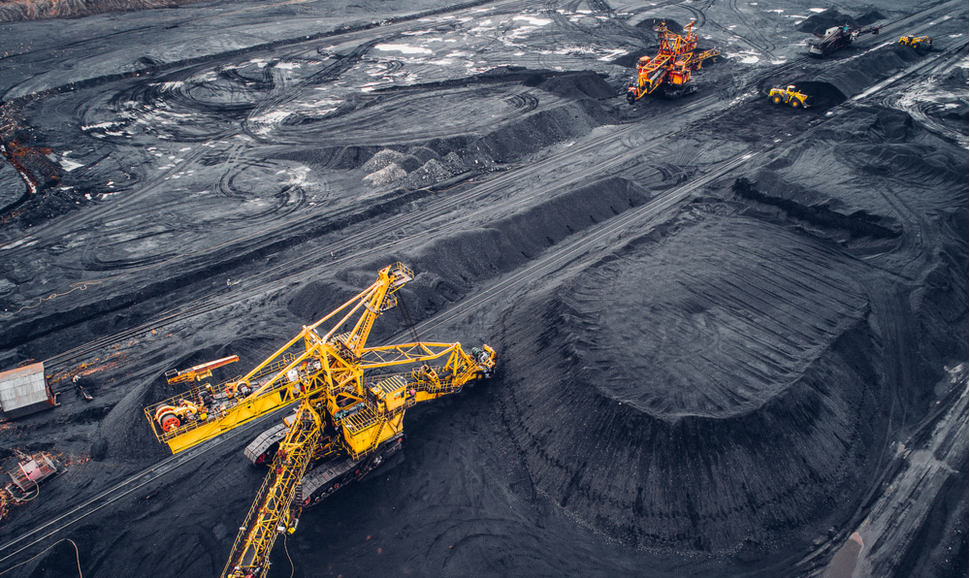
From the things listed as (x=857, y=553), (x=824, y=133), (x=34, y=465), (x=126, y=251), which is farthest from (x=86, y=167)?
(x=824, y=133)

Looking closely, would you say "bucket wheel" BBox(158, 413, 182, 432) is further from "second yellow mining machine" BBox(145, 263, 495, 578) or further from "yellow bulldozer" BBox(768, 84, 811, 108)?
"yellow bulldozer" BBox(768, 84, 811, 108)

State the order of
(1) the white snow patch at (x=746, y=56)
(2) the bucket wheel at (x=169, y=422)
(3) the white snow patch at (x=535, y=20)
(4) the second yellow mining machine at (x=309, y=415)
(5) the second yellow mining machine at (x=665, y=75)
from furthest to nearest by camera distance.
A: (3) the white snow patch at (x=535, y=20) → (1) the white snow patch at (x=746, y=56) → (5) the second yellow mining machine at (x=665, y=75) → (4) the second yellow mining machine at (x=309, y=415) → (2) the bucket wheel at (x=169, y=422)

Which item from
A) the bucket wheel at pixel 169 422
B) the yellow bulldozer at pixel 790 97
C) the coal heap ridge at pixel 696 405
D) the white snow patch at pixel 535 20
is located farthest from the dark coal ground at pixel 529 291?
the white snow patch at pixel 535 20

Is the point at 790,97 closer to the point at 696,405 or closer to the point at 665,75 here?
the point at 665,75

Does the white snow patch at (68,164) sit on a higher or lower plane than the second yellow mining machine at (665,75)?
higher

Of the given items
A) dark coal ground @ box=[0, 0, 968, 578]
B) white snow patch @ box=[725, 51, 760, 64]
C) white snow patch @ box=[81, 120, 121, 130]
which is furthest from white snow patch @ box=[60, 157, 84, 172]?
white snow patch @ box=[725, 51, 760, 64]

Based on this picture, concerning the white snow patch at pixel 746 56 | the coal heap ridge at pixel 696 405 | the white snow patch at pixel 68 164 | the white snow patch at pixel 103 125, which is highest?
the white snow patch at pixel 103 125

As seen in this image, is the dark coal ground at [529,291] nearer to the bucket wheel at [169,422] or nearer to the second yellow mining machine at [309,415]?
the second yellow mining machine at [309,415]
